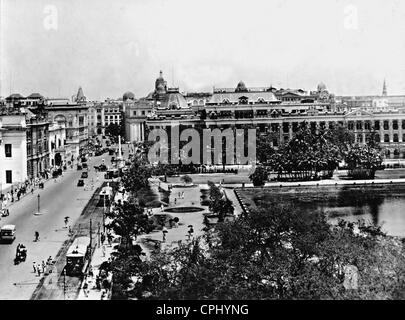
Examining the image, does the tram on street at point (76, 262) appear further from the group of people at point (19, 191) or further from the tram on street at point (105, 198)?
the group of people at point (19, 191)

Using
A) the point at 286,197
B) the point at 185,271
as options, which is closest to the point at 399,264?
the point at 185,271

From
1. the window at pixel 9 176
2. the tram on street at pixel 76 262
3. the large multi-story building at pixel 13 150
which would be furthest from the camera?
the window at pixel 9 176

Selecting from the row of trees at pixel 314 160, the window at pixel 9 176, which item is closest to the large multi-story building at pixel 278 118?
the row of trees at pixel 314 160

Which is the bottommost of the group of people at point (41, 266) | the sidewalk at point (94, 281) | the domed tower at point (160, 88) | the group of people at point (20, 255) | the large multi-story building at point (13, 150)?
the sidewalk at point (94, 281)

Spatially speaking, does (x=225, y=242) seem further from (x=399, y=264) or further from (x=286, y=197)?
(x=286, y=197)

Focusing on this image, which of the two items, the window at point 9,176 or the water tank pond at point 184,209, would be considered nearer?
the water tank pond at point 184,209
